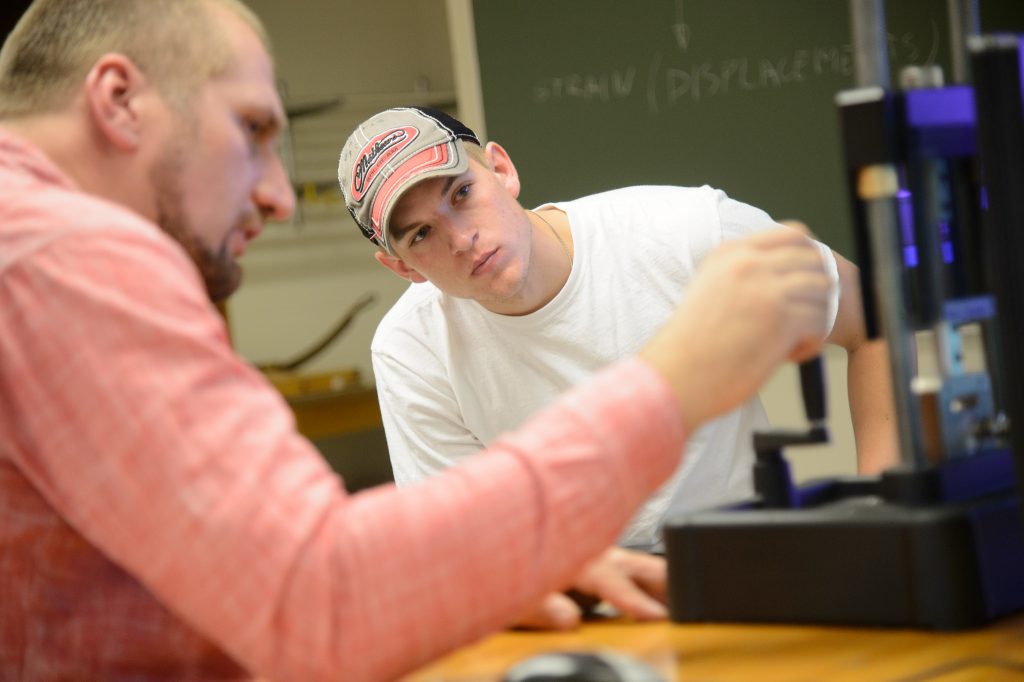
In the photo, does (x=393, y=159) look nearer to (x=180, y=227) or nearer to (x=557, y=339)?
(x=557, y=339)

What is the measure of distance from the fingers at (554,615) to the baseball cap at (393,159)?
0.80 metres

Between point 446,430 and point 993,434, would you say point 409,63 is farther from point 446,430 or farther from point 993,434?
point 993,434

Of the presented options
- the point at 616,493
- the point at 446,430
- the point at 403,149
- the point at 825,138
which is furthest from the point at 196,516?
the point at 825,138

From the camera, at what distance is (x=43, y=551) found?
808mm

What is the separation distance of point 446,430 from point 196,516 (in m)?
1.24

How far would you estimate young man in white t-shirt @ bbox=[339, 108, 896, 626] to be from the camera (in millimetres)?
1760

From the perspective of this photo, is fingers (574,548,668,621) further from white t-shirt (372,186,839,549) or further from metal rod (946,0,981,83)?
white t-shirt (372,186,839,549)

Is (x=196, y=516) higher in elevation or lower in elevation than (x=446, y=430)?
higher

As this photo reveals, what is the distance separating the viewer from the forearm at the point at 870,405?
5.64 ft

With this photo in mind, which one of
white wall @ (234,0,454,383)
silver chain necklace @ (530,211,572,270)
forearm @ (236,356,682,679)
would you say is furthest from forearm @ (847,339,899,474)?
white wall @ (234,0,454,383)

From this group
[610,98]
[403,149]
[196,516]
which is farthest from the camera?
[610,98]

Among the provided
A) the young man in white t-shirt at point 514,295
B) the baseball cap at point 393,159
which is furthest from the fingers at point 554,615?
the baseball cap at point 393,159

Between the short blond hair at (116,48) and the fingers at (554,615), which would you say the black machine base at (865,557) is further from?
the short blond hair at (116,48)

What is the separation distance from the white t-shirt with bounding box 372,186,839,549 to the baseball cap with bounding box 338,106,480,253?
21 centimetres
